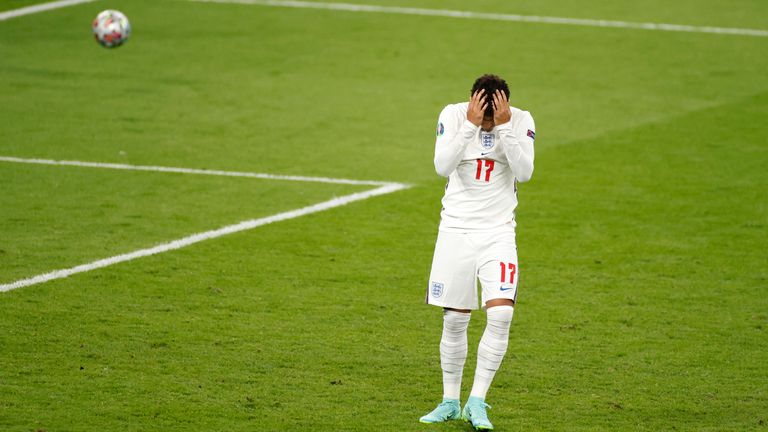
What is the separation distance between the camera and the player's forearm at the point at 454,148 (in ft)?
25.9

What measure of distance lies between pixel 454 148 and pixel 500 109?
1.23ft

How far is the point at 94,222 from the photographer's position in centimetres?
1312

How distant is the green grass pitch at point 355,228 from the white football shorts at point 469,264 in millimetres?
850

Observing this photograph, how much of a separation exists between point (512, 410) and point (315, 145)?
29.5 ft

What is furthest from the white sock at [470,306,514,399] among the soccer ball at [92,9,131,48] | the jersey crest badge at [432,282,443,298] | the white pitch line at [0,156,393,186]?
the soccer ball at [92,9,131,48]

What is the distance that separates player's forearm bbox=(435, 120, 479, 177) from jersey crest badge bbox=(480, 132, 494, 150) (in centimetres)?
16

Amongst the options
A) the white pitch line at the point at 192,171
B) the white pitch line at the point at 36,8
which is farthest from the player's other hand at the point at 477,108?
the white pitch line at the point at 36,8

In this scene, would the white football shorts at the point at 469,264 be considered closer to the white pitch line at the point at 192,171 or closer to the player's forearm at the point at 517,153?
the player's forearm at the point at 517,153

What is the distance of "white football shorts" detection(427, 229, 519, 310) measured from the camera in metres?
7.97

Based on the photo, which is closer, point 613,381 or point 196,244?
point 613,381

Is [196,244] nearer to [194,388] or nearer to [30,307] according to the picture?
[30,307]

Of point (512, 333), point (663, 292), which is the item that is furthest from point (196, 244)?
point (663, 292)

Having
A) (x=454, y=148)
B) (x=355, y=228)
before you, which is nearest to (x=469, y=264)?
(x=454, y=148)

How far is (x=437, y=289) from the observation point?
807 centimetres
